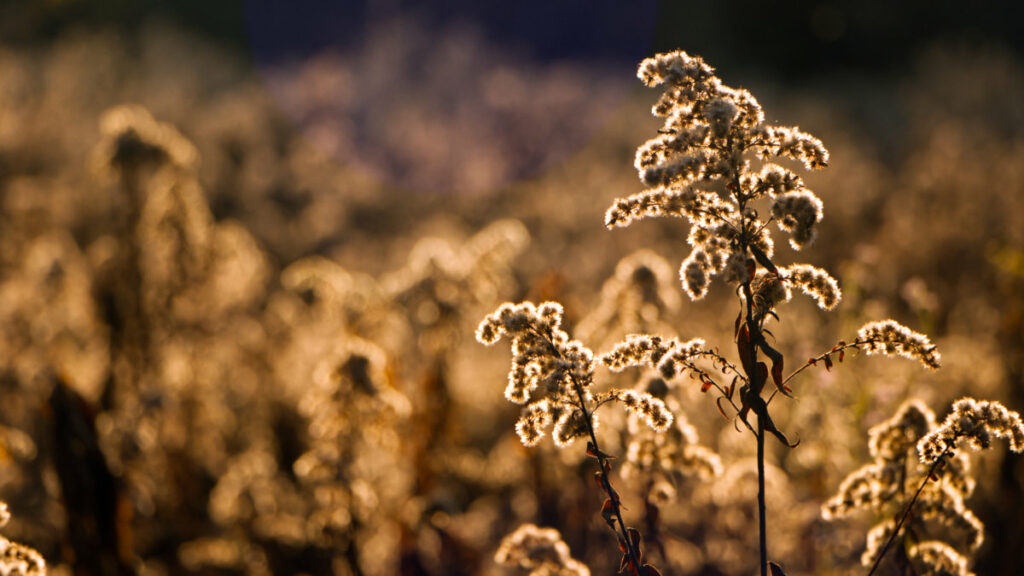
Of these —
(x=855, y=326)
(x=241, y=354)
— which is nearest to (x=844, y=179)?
(x=855, y=326)

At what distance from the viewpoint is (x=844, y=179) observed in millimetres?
14320

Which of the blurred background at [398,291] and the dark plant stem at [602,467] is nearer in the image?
the dark plant stem at [602,467]

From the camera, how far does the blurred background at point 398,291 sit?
485cm

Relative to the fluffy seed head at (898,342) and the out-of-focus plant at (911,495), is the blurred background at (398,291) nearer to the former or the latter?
the out-of-focus plant at (911,495)

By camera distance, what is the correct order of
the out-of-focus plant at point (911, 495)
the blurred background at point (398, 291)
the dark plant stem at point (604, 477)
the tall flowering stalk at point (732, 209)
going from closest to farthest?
the tall flowering stalk at point (732, 209) → the dark plant stem at point (604, 477) → the out-of-focus plant at point (911, 495) → the blurred background at point (398, 291)

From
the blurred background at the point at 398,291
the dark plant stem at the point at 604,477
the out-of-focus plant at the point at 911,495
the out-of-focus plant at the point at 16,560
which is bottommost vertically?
the out-of-focus plant at the point at 16,560

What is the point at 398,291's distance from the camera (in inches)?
221

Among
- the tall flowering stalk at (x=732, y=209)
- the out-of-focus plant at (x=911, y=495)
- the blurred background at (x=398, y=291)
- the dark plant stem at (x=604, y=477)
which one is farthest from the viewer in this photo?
the blurred background at (x=398, y=291)

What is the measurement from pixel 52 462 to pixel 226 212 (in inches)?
492

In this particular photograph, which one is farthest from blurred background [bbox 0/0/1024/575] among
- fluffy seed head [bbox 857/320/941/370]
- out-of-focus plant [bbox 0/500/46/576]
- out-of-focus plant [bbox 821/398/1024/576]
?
fluffy seed head [bbox 857/320/941/370]

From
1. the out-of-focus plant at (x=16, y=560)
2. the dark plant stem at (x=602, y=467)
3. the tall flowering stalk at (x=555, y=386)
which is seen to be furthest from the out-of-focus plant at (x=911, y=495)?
the out-of-focus plant at (x=16, y=560)

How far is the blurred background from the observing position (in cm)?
485

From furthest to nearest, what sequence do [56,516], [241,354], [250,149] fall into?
[250,149] < [241,354] < [56,516]

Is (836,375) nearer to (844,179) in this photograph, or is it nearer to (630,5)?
(844,179)
